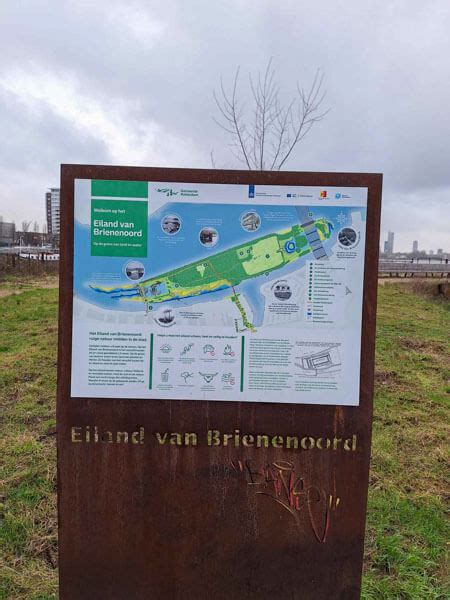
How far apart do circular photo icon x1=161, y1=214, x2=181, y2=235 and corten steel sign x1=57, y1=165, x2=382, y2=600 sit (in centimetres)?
1

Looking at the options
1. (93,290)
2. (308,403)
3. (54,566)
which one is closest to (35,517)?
(54,566)

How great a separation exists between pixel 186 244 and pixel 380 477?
3.11 metres

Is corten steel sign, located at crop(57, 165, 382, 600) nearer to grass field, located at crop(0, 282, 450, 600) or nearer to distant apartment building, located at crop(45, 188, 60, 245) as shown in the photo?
grass field, located at crop(0, 282, 450, 600)

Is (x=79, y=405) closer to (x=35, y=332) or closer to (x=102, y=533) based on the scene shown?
(x=102, y=533)

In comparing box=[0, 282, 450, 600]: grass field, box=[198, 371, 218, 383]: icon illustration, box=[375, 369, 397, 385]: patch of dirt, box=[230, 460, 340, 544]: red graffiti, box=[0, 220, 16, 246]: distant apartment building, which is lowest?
box=[0, 282, 450, 600]: grass field

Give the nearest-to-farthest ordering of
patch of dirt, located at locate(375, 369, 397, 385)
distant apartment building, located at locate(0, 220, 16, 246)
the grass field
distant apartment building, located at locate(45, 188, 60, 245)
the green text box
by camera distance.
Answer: the green text box < the grass field < patch of dirt, located at locate(375, 369, 397, 385) < distant apartment building, located at locate(45, 188, 60, 245) < distant apartment building, located at locate(0, 220, 16, 246)

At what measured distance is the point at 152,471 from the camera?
2.41 meters

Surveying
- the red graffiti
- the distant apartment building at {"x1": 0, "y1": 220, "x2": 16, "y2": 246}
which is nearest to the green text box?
the red graffiti

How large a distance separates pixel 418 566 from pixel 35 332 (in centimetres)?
896

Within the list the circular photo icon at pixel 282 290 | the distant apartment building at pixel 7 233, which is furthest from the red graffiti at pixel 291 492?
the distant apartment building at pixel 7 233

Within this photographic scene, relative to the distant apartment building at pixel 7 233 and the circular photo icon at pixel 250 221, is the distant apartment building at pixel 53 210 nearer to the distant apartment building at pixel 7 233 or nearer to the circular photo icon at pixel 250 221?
the distant apartment building at pixel 7 233

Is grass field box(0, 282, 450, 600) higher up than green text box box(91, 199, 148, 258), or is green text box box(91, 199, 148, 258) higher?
green text box box(91, 199, 148, 258)

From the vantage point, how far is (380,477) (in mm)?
4012

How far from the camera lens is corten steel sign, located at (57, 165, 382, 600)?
91.8 inches
